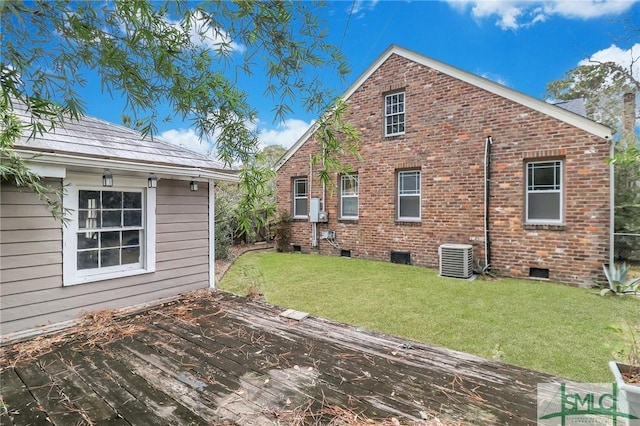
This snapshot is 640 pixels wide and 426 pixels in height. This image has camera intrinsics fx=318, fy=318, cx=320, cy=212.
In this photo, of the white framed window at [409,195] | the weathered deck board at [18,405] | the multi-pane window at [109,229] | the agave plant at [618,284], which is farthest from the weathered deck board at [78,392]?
the white framed window at [409,195]

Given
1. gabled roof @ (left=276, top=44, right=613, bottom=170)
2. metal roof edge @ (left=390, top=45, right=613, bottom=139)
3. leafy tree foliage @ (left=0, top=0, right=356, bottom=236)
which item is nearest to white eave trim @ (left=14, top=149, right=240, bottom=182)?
leafy tree foliage @ (left=0, top=0, right=356, bottom=236)

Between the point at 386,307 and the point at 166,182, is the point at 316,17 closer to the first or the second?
the point at 166,182

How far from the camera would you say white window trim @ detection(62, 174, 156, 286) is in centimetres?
383

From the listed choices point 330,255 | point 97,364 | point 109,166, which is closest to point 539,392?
point 97,364

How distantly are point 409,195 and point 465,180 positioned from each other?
1.59 metres

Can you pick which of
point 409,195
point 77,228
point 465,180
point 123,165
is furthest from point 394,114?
point 77,228

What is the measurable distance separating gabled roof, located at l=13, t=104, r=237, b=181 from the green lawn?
2.16m

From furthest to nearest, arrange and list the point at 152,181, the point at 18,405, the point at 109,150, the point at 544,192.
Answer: the point at 544,192
the point at 152,181
the point at 109,150
the point at 18,405

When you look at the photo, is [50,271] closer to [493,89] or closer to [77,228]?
[77,228]

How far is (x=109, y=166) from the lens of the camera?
3.89m

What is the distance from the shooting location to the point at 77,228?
3.96 m

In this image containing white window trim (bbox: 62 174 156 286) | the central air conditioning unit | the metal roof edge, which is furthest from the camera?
the central air conditioning unit

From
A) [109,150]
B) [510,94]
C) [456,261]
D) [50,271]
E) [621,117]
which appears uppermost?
[621,117]

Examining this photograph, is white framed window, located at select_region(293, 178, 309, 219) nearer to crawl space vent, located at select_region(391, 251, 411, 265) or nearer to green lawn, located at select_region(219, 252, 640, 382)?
green lawn, located at select_region(219, 252, 640, 382)
